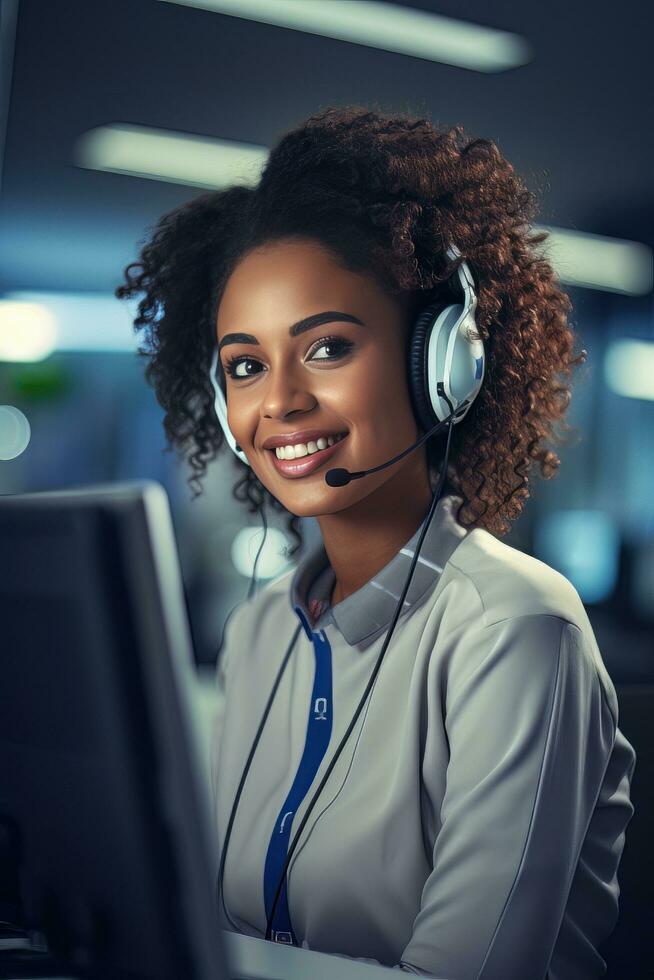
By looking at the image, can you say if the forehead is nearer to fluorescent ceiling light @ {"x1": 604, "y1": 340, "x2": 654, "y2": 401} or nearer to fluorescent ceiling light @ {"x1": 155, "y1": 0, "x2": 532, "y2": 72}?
fluorescent ceiling light @ {"x1": 604, "y1": 340, "x2": 654, "y2": 401}

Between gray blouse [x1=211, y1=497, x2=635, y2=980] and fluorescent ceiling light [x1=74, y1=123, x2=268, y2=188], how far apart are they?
93 centimetres

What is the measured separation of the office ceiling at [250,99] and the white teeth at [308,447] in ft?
2.14

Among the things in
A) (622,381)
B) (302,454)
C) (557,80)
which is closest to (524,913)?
(302,454)

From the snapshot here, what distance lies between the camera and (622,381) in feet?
5.34

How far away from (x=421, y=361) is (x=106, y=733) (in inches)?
33.5

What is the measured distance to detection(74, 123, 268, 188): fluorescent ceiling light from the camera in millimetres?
1863

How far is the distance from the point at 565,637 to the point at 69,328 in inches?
50.2

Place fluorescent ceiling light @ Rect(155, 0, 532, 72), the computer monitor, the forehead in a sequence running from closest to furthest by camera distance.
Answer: the computer monitor, the forehead, fluorescent ceiling light @ Rect(155, 0, 532, 72)

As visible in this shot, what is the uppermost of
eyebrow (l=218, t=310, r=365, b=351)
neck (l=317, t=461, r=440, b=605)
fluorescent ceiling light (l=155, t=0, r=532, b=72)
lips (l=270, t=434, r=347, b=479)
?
fluorescent ceiling light (l=155, t=0, r=532, b=72)

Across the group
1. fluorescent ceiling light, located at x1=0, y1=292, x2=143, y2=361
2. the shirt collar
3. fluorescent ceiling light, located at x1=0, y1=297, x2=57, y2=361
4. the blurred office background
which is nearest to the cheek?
the shirt collar

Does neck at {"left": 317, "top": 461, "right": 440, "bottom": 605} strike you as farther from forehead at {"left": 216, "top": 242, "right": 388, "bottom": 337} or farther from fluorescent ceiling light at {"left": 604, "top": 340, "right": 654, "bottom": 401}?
fluorescent ceiling light at {"left": 604, "top": 340, "right": 654, "bottom": 401}

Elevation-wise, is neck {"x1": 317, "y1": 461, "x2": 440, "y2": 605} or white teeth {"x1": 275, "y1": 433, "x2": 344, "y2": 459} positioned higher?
white teeth {"x1": 275, "y1": 433, "x2": 344, "y2": 459}

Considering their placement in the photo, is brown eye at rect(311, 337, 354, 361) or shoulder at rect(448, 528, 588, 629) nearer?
shoulder at rect(448, 528, 588, 629)

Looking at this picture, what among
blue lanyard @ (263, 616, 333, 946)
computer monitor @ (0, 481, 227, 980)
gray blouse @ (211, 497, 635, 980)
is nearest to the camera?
computer monitor @ (0, 481, 227, 980)
